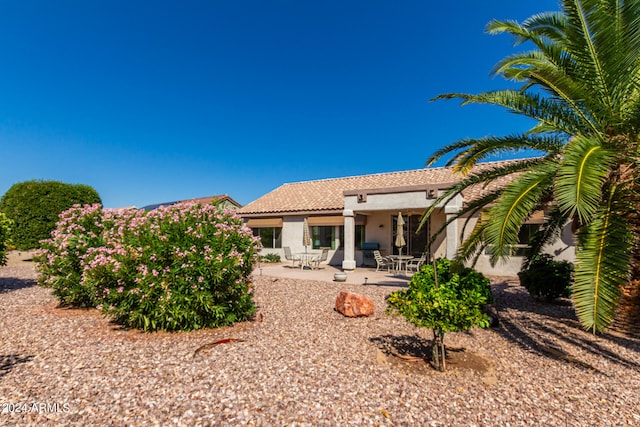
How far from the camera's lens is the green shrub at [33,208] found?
21.2 metres

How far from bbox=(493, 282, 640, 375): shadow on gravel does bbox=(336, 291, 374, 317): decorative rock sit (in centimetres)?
315

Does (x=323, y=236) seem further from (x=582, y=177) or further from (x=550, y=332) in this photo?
(x=582, y=177)

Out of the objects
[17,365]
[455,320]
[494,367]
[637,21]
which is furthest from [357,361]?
[637,21]

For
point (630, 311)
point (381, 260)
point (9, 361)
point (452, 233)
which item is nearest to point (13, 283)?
point (9, 361)

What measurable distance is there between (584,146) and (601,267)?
2054mm

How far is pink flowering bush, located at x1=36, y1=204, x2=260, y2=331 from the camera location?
6711mm

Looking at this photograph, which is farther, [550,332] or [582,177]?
[550,332]

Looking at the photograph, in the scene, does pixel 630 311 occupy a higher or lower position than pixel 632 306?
lower

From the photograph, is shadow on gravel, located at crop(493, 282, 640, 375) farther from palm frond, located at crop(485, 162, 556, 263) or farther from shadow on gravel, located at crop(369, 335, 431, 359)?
palm frond, located at crop(485, 162, 556, 263)

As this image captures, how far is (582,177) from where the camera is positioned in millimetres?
4953

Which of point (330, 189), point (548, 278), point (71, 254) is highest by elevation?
point (330, 189)

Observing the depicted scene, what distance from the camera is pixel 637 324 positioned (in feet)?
24.2

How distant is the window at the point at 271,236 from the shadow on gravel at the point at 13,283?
13460 millimetres

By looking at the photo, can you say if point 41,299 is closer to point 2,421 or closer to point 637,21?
point 2,421
